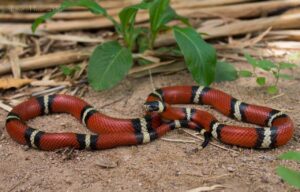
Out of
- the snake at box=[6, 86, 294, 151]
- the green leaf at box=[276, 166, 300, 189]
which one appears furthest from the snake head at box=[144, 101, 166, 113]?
the green leaf at box=[276, 166, 300, 189]

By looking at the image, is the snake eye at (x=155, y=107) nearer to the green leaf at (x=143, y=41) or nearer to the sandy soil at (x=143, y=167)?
the sandy soil at (x=143, y=167)

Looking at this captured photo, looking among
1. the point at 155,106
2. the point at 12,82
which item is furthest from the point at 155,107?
the point at 12,82

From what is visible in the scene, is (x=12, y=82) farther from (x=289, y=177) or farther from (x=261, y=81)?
(x=289, y=177)

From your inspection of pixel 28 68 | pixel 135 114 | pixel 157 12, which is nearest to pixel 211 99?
pixel 135 114

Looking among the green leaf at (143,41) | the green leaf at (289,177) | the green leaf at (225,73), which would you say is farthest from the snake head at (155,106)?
the green leaf at (289,177)

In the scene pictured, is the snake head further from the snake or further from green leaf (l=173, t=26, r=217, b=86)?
green leaf (l=173, t=26, r=217, b=86)

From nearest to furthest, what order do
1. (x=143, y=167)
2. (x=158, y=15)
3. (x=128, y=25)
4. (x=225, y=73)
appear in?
(x=143, y=167)
(x=158, y=15)
(x=225, y=73)
(x=128, y=25)
